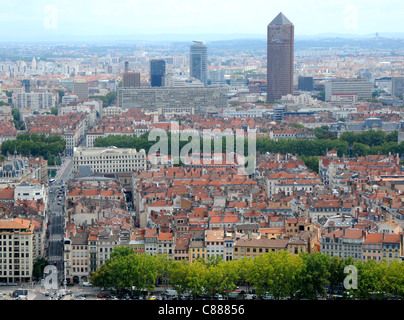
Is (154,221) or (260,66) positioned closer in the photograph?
(154,221)

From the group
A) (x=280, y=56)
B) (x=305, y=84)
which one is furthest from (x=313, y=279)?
(x=305, y=84)

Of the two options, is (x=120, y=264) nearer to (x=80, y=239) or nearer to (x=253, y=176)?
(x=80, y=239)

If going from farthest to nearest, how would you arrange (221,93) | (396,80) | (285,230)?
(396,80) < (221,93) < (285,230)

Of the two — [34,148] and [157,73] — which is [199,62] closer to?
[157,73]

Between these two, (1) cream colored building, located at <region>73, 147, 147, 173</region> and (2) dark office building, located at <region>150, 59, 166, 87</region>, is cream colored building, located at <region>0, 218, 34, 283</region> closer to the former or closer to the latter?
(1) cream colored building, located at <region>73, 147, 147, 173</region>

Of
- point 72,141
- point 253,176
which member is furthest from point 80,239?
point 72,141

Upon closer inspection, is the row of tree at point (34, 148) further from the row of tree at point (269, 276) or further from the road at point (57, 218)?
the row of tree at point (269, 276)
